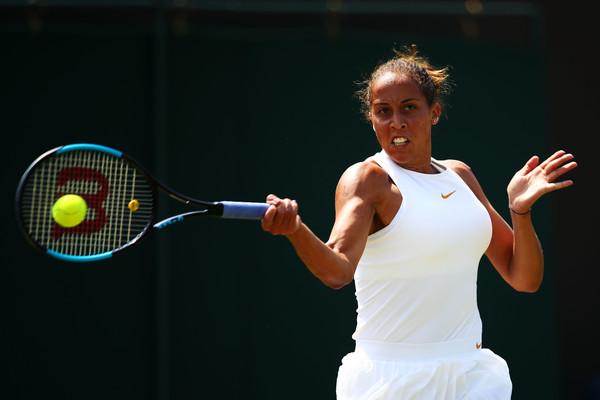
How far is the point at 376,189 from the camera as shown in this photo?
104 inches

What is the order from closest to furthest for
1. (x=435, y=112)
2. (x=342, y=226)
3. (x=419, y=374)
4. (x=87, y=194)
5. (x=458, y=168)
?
1. (x=342, y=226)
2. (x=419, y=374)
3. (x=87, y=194)
4. (x=435, y=112)
5. (x=458, y=168)

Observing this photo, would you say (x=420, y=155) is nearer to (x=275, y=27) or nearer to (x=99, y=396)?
(x=99, y=396)

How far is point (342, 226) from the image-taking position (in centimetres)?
249

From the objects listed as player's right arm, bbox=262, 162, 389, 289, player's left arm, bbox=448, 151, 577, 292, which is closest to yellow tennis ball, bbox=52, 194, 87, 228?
player's right arm, bbox=262, 162, 389, 289

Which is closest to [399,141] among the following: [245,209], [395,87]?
[395,87]

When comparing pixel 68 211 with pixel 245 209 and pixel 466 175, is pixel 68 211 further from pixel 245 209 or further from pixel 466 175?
pixel 466 175

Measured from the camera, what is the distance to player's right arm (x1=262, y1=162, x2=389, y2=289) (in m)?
2.28

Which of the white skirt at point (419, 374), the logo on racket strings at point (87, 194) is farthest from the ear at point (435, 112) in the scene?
the logo on racket strings at point (87, 194)

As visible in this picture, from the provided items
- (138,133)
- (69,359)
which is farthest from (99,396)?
(138,133)

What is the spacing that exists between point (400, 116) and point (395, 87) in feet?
0.33

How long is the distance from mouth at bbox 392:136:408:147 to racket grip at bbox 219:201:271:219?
2.08 ft

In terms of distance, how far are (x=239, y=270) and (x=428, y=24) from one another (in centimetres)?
224

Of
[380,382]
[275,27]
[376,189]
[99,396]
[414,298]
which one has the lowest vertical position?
[99,396]

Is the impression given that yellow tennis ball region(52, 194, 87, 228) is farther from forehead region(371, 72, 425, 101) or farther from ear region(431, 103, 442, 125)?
ear region(431, 103, 442, 125)
